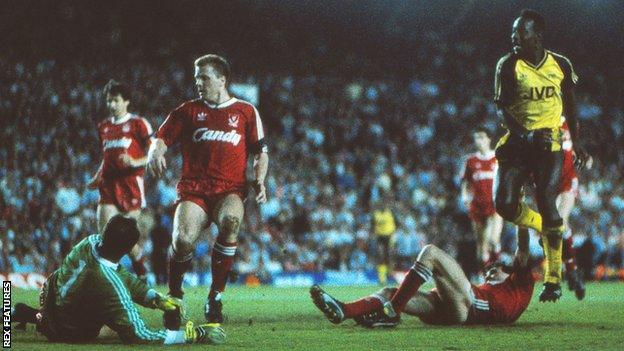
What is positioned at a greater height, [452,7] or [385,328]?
[452,7]

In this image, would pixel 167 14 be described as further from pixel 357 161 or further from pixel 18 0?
pixel 357 161

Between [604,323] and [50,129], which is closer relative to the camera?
[604,323]

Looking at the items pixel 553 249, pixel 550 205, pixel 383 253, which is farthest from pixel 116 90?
pixel 383 253

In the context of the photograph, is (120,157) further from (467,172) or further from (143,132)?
(467,172)

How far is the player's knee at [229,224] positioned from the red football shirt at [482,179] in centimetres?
833

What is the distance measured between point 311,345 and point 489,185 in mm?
10299

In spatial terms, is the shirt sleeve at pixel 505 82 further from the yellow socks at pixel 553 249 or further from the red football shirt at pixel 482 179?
the red football shirt at pixel 482 179

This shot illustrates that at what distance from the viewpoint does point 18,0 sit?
28266mm

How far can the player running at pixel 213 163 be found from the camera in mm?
9703

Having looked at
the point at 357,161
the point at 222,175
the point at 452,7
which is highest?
the point at 452,7

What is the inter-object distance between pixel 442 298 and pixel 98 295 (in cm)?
316

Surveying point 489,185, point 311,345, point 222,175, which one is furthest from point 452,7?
point 311,345

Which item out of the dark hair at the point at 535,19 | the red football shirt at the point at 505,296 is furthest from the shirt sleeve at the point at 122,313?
the dark hair at the point at 535,19

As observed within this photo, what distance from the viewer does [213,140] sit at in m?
9.95
